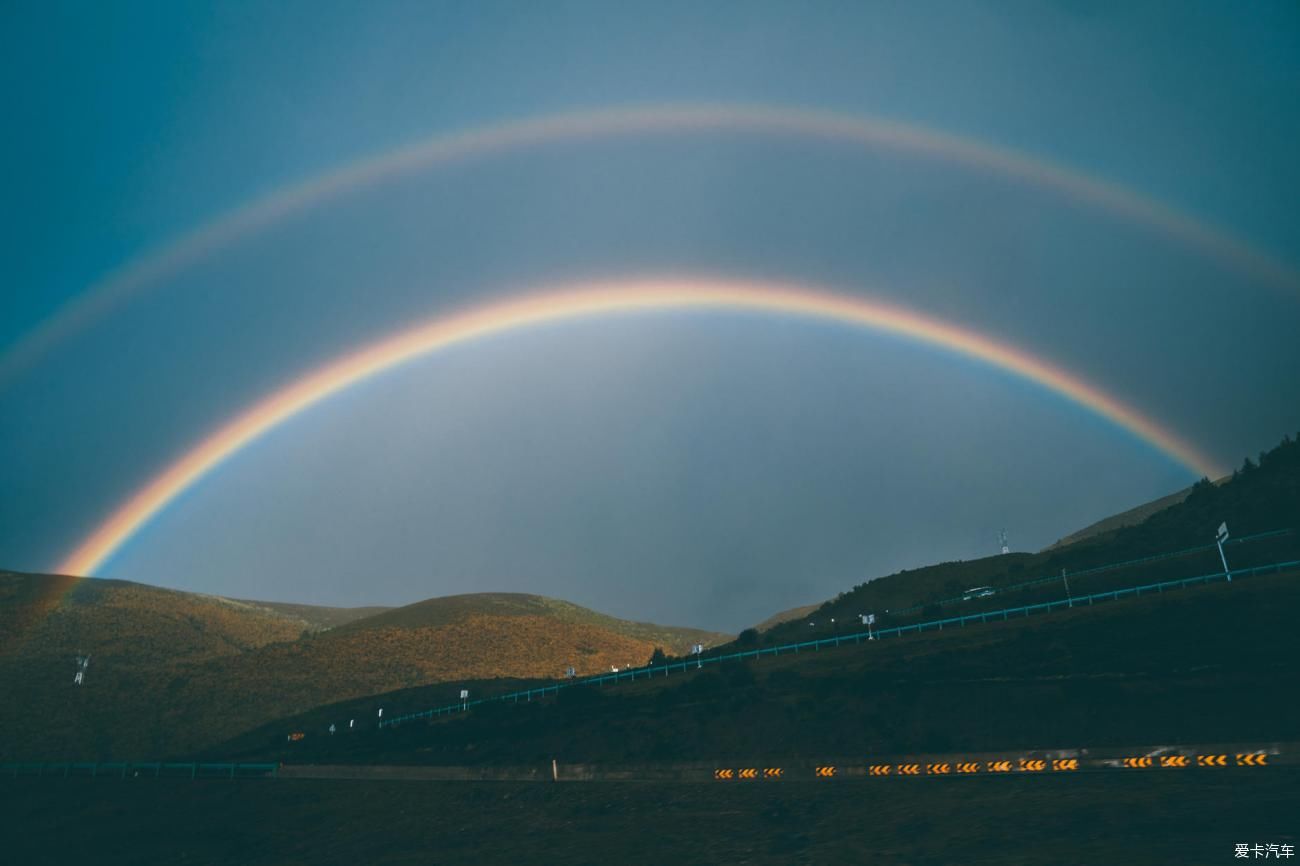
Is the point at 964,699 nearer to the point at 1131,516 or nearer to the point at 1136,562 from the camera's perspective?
the point at 1136,562

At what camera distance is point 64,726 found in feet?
308

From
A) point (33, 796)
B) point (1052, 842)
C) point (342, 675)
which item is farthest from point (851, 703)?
point (342, 675)

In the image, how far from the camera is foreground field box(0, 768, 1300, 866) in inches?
754

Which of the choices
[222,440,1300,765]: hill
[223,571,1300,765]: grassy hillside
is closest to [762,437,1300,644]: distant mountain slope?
[222,440,1300,765]: hill

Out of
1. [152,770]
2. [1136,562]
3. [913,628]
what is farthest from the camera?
[1136,562]

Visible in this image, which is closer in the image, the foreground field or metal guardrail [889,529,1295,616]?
the foreground field

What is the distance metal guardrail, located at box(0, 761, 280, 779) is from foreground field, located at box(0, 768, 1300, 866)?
5903mm

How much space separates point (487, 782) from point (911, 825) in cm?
2654

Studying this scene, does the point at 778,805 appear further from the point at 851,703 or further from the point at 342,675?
the point at 342,675

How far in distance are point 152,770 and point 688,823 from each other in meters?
55.0

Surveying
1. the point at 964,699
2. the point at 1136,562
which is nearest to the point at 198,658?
the point at 964,699

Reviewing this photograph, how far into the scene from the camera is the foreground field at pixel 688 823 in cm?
1914

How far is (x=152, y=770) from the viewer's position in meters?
63.2

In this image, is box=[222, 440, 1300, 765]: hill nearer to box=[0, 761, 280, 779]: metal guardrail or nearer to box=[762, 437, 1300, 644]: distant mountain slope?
box=[762, 437, 1300, 644]: distant mountain slope
